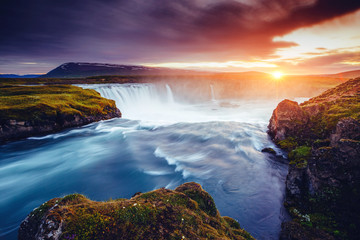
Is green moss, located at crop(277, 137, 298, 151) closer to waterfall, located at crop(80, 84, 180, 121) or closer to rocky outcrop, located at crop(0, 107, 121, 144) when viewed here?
waterfall, located at crop(80, 84, 180, 121)

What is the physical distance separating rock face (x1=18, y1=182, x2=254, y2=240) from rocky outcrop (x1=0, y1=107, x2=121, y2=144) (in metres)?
23.5

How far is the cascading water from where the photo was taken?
11.4 meters

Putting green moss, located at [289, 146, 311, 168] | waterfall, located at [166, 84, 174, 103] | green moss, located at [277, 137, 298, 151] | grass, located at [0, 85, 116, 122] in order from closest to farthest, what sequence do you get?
green moss, located at [289, 146, 311, 168]
green moss, located at [277, 137, 298, 151]
grass, located at [0, 85, 116, 122]
waterfall, located at [166, 84, 174, 103]

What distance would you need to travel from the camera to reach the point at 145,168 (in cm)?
1659

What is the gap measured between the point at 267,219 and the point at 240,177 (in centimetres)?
482

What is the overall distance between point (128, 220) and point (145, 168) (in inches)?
500

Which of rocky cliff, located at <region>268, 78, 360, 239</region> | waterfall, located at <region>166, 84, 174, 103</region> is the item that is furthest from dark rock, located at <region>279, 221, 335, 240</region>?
waterfall, located at <region>166, 84, 174, 103</region>

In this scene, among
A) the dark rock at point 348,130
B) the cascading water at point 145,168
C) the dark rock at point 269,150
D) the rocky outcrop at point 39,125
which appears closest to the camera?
the dark rock at point 348,130

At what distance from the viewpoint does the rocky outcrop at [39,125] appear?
21.1 meters

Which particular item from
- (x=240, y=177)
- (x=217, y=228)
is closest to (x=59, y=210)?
(x=217, y=228)

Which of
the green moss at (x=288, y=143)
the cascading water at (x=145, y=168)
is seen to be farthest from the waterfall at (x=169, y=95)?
the green moss at (x=288, y=143)

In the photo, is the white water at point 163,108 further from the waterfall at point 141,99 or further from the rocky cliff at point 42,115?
the rocky cliff at point 42,115

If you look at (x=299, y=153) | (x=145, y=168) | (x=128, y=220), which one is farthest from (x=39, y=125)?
(x=299, y=153)

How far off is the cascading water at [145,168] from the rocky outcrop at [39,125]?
55.2 inches
